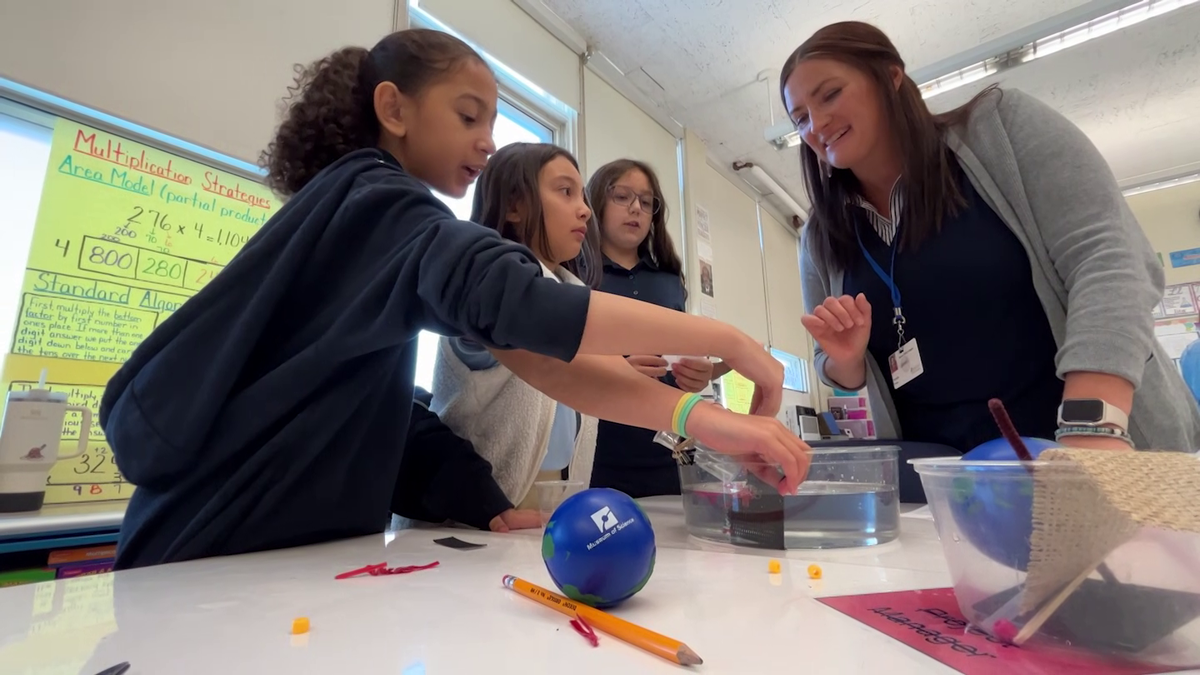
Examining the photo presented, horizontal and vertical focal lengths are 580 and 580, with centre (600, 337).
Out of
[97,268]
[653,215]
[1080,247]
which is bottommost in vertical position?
[1080,247]

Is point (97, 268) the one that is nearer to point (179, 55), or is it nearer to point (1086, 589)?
point (179, 55)

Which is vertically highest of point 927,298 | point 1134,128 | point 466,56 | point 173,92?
point 1134,128

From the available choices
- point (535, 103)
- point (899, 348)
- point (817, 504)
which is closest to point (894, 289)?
point (899, 348)

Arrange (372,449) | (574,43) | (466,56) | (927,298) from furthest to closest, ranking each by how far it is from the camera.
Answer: (574,43) < (927,298) < (466,56) < (372,449)

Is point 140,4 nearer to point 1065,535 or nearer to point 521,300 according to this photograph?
point 521,300

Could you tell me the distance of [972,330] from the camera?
0.90 meters

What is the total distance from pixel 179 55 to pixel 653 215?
3.84 feet

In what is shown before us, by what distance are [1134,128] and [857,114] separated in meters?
3.59

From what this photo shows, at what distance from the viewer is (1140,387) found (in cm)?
74

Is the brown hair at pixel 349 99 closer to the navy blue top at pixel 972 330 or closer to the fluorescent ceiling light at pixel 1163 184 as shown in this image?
the navy blue top at pixel 972 330

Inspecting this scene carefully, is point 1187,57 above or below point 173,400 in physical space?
above

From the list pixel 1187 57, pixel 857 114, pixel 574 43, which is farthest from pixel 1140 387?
pixel 1187 57

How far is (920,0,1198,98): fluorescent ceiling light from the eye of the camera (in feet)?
7.07

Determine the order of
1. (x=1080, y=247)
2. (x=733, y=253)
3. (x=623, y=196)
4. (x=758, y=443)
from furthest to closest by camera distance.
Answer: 1. (x=733, y=253)
2. (x=623, y=196)
3. (x=1080, y=247)
4. (x=758, y=443)
